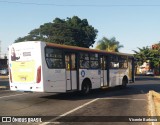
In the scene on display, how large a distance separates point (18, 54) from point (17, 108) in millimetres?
4285

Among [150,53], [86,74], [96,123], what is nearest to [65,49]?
[86,74]

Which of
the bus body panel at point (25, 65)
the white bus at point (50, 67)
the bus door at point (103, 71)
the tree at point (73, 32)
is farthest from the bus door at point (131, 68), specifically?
the tree at point (73, 32)

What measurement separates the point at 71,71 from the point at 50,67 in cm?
201

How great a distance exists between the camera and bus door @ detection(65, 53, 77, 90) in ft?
61.7

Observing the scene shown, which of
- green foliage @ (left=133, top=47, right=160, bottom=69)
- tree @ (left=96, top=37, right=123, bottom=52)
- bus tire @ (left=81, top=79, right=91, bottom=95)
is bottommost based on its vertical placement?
bus tire @ (left=81, top=79, right=91, bottom=95)

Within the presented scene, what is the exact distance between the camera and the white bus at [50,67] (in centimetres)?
1709

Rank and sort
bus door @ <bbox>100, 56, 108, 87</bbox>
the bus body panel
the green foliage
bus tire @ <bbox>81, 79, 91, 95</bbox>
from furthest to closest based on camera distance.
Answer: the green foliage → bus door @ <bbox>100, 56, 108, 87</bbox> → bus tire @ <bbox>81, 79, 91, 95</bbox> → the bus body panel

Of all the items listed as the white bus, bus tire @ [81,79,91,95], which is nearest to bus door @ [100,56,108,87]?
the white bus

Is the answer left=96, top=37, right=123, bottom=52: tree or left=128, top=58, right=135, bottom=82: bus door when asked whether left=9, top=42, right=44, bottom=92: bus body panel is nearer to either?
left=128, top=58, right=135, bottom=82: bus door

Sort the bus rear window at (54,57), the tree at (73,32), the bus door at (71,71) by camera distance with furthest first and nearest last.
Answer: the tree at (73,32), the bus door at (71,71), the bus rear window at (54,57)

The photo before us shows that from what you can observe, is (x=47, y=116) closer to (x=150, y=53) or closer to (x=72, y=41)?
(x=72, y=41)

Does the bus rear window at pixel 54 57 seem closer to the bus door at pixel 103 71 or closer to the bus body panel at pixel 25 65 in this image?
the bus body panel at pixel 25 65

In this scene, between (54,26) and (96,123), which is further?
(54,26)

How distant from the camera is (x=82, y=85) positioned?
20.6 m
